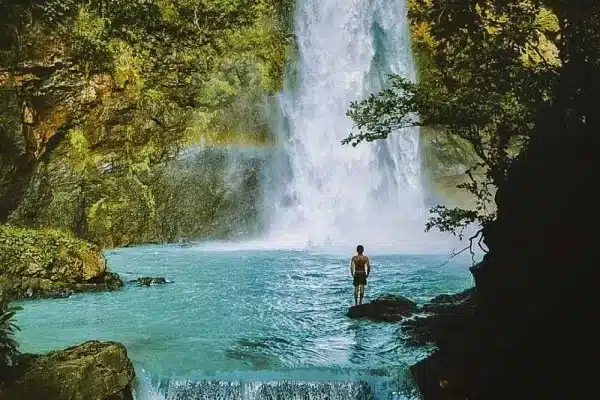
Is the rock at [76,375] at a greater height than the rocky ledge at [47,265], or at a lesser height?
lesser

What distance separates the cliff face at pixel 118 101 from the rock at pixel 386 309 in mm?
13547

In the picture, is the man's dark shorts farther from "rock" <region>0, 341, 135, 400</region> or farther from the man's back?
"rock" <region>0, 341, 135, 400</region>

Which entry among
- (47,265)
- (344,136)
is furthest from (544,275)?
(344,136)

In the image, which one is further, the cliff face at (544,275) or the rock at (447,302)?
the rock at (447,302)

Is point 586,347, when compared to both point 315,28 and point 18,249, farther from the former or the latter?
point 315,28

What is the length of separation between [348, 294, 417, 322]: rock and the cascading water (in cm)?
1340

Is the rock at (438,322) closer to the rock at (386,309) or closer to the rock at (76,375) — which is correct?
the rock at (386,309)

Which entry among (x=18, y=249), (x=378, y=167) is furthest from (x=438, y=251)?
(x=18, y=249)

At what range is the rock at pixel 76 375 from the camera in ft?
17.2

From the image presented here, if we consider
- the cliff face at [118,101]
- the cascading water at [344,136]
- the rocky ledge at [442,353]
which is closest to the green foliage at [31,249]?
the cliff face at [118,101]

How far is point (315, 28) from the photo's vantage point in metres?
25.3

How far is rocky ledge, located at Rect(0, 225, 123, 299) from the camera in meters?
11.8

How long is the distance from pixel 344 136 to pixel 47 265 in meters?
15.7

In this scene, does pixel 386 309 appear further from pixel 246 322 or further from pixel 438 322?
pixel 246 322
